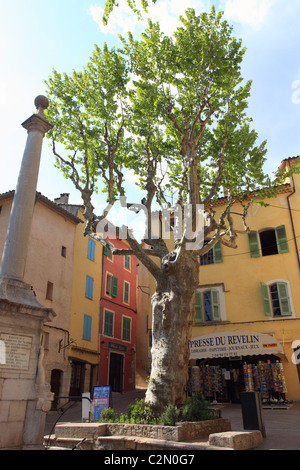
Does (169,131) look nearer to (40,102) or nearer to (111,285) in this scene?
(40,102)

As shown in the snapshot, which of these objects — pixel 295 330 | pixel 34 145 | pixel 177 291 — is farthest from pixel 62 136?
pixel 295 330

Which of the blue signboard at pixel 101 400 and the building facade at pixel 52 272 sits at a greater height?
the building facade at pixel 52 272

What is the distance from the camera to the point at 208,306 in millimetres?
19281

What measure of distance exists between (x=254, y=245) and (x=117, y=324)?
11.8 metres

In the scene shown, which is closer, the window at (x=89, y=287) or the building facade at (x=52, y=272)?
the building facade at (x=52, y=272)

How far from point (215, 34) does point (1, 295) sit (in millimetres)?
10281

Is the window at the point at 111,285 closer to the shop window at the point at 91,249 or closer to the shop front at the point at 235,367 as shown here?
the shop window at the point at 91,249

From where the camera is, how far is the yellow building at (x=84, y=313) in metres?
20.3

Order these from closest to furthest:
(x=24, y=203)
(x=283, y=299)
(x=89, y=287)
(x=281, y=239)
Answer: (x=24, y=203) < (x=283, y=299) < (x=281, y=239) < (x=89, y=287)

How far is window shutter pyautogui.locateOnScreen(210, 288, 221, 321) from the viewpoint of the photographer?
18625 mm

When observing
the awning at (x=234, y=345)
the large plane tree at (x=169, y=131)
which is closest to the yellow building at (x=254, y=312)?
the awning at (x=234, y=345)

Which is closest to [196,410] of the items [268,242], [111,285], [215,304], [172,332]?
[172,332]

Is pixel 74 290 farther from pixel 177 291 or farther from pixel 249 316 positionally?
pixel 177 291

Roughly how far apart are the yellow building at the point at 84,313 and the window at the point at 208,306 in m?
7.04
